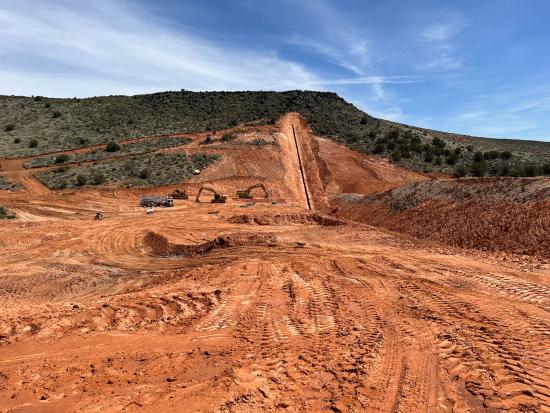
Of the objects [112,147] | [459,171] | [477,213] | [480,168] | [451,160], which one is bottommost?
[477,213]

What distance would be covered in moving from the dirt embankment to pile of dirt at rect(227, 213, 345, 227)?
2706 millimetres

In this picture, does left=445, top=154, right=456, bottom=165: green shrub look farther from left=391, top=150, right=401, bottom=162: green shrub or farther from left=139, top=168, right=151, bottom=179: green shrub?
left=139, top=168, right=151, bottom=179: green shrub

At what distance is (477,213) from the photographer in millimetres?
19203

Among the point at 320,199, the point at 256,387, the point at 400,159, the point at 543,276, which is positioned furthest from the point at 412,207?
the point at 400,159

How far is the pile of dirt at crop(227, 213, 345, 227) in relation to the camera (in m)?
26.7

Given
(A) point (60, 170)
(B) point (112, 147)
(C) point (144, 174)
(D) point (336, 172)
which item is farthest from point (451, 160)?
(A) point (60, 170)

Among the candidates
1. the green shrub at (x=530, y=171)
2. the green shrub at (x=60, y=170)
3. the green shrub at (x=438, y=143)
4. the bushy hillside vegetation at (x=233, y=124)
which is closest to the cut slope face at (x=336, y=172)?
the bushy hillside vegetation at (x=233, y=124)

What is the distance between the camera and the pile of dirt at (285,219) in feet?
87.6

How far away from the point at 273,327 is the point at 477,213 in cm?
1439

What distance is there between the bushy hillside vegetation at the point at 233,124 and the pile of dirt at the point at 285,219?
24.7m

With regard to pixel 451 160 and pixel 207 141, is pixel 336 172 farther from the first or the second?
pixel 207 141

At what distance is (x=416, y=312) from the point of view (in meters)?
9.35

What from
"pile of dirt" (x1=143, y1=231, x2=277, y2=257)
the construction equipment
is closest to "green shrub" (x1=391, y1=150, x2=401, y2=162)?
the construction equipment

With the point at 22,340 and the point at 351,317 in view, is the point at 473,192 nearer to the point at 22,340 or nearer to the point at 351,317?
the point at 351,317
